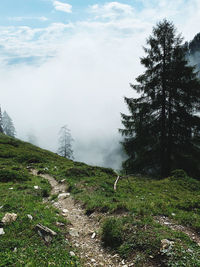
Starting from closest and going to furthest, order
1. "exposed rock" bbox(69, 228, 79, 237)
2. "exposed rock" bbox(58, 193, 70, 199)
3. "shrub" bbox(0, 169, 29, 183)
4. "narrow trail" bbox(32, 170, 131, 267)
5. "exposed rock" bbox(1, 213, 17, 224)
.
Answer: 1. "narrow trail" bbox(32, 170, 131, 267)
2. "exposed rock" bbox(1, 213, 17, 224)
3. "exposed rock" bbox(69, 228, 79, 237)
4. "exposed rock" bbox(58, 193, 70, 199)
5. "shrub" bbox(0, 169, 29, 183)

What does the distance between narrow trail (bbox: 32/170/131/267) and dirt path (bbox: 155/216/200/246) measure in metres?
2.64

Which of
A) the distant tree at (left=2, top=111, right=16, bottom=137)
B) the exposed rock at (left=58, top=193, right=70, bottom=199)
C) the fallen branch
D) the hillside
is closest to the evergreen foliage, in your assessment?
the hillside

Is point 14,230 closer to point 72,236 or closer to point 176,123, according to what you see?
point 72,236

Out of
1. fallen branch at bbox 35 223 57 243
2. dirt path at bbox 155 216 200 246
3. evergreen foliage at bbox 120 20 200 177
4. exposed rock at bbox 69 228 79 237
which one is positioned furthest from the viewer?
evergreen foliage at bbox 120 20 200 177

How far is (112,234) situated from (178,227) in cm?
286

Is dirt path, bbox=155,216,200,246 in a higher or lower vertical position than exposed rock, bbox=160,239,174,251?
lower

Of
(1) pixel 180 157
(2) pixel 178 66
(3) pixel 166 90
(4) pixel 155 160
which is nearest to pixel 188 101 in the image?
(3) pixel 166 90

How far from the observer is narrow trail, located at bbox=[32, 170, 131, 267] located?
17.2ft

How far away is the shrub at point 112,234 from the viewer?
231 inches

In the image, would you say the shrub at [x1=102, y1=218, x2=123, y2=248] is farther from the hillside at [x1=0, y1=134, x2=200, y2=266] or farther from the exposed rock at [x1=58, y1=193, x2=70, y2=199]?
the exposed rock at [x1=58, y1=193, x2=70, y2=199]

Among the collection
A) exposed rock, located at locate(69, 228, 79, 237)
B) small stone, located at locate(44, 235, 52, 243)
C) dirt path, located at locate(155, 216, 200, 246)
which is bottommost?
exposed rock, located at locate(69, 228, 79, 237)

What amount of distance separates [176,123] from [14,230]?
17817mm

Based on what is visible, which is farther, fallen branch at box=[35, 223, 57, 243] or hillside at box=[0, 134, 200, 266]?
fallen branch at box=[35, 223, 57, 243]

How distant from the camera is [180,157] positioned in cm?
1844
